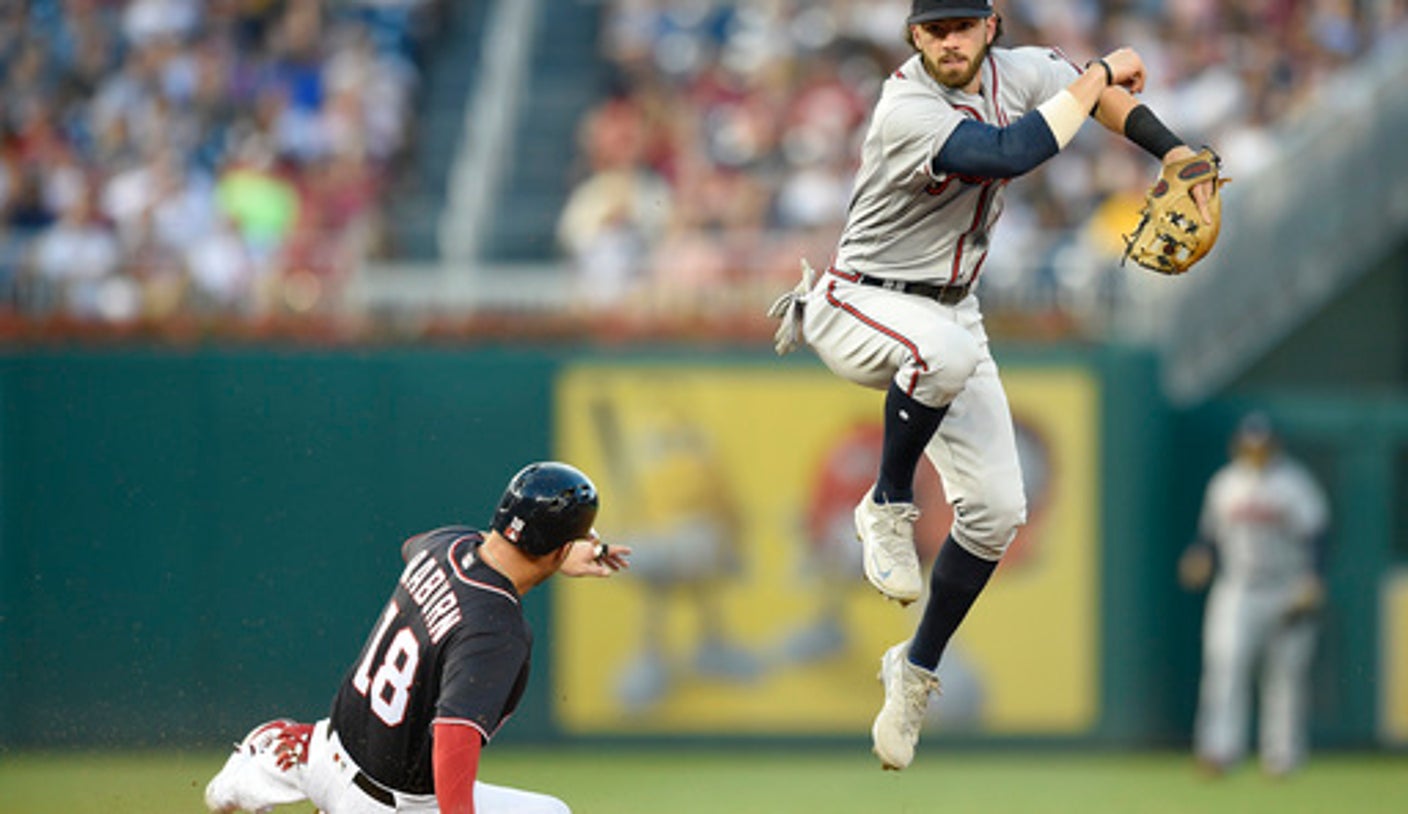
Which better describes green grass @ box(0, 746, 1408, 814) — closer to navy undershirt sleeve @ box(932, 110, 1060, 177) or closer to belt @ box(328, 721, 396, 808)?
belt @ box(328, 721, 396, 808)

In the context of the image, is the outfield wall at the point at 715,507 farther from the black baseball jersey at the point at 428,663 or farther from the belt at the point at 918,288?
the belt at the point at 918,288

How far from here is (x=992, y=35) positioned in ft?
24.1

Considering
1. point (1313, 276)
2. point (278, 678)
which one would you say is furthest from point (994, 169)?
point (1313, 276)

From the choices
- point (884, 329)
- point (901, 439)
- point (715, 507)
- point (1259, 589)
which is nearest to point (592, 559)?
point (901, 439)

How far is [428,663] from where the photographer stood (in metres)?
7.32

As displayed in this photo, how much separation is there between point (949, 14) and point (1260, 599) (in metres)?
8.22

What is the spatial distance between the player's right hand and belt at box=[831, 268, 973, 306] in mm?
882

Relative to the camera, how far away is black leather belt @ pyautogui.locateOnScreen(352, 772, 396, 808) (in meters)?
7.53

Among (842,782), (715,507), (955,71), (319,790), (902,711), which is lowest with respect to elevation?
(842,782)

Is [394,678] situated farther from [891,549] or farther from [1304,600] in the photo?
[1304,600]

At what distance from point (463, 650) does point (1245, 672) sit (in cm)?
850

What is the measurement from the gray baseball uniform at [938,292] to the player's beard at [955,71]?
0.16ft

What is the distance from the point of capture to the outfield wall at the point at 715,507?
13.5m

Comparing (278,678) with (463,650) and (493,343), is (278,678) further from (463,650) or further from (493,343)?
(463,650)
